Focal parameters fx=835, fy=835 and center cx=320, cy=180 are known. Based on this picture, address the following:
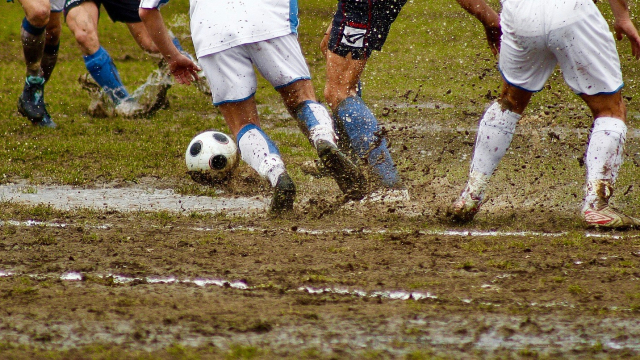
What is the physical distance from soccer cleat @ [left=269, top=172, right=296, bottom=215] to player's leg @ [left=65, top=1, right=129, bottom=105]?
4.20 meters

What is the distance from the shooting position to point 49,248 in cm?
369

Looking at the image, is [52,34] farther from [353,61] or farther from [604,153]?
[604,153]

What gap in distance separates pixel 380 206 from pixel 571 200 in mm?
1162

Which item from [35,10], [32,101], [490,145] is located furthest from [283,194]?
[32,101]

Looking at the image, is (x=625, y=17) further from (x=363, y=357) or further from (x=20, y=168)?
(x=20, y=168)

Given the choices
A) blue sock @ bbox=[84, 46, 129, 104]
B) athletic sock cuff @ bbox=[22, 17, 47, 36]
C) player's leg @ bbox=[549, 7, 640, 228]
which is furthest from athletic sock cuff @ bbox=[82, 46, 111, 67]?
player's leg @ bbox=[549, 7, 640, 228]

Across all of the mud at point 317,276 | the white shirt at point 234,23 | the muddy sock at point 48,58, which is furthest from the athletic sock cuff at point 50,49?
the white shirt at point 234,23

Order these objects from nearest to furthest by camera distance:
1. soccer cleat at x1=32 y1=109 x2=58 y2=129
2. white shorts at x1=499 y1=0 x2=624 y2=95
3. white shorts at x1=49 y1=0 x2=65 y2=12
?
white shorts at x1=499 y1=0 x2=624 y2=95
soccer cleat at x1=32 y1=109 x2=58 y2=129
white shorts at x1=49 y1=0 x2=65 y2=12

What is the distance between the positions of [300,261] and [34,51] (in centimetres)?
509

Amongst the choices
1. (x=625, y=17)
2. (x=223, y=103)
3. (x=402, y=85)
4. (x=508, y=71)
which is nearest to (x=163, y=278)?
(x=223, y=103)

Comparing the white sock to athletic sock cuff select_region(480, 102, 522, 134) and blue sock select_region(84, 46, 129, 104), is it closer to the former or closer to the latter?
athletic sock cuff select_region(480, 102, 522, 134)

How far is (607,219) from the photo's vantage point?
3.97 meters

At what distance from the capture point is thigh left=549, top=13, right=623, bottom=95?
3.92 meters

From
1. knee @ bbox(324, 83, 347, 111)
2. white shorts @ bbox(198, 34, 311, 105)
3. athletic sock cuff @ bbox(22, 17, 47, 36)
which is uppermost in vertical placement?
white shorts @ bbox(198, 34, 311, 105)
